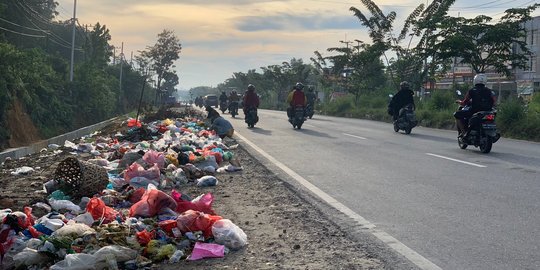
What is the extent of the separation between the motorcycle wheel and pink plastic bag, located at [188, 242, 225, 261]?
31.7 feet

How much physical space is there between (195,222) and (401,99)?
1550 centimetres

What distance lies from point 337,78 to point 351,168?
4865 centimetres

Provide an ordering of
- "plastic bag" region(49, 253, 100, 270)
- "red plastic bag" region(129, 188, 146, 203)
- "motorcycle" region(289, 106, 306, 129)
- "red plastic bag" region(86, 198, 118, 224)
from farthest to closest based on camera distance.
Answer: "motorcycle" region(289, 106, 306, 129)
"red plastic bag" region(129, 188, 146, 203)
"red plastic bag" region(86, 198, 118, 224)
"plastic bag" region(49, 253, 100, 270)

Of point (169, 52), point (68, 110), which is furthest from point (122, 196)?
point (169, 52)

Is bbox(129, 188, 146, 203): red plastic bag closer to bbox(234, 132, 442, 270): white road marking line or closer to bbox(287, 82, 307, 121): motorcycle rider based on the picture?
bbox(234, 132, 442, 270): white road marking line

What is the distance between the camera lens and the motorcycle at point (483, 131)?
12.9m

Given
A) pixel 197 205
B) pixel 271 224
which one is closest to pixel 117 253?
pixel 197 205

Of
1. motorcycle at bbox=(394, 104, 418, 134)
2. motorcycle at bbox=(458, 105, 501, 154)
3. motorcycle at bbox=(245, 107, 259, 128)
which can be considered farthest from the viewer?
motorcycle at bbox=(245, 107, 259, 128)

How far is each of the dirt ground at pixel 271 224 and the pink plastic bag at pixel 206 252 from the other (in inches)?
2.8

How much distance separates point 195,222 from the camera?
562cm

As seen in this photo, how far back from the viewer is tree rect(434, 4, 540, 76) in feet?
82.1

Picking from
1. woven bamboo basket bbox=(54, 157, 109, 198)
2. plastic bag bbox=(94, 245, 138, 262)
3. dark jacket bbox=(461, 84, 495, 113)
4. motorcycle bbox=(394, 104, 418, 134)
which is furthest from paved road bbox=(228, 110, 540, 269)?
motorcycle bbox=(394, 104, 418, 134)

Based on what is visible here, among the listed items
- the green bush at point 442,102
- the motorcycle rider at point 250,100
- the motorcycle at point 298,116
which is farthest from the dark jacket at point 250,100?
the green bush at point 442,102

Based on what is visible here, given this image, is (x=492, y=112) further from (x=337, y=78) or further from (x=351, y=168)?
(x=337, y=78)
